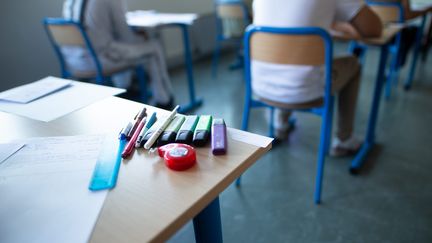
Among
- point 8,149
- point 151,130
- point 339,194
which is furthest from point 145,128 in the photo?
point 339,194

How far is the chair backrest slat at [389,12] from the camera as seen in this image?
89.2 inches

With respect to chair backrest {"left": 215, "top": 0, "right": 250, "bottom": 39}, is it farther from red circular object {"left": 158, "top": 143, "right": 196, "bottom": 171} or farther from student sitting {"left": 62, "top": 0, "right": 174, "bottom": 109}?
red circular object {"left": 158, "top": 143, "right": 196, "bottom": 171}

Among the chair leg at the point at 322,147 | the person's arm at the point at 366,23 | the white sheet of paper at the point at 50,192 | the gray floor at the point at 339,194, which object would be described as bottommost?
the gray floor at the point at 339,194

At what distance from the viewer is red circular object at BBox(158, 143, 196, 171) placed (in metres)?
0.51

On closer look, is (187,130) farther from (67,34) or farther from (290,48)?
(67,34)

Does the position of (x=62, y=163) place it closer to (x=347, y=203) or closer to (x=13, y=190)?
(x=13, y=190)

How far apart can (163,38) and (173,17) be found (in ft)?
3.88

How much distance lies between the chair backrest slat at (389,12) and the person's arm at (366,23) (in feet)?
3.23

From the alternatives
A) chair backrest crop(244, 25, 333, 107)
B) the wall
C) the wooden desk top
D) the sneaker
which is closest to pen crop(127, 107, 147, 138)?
chair backrest crop(244, 25, 333, 107)

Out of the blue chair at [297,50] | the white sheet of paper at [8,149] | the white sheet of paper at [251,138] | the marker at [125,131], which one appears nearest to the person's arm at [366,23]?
the blue chair at [297,50]

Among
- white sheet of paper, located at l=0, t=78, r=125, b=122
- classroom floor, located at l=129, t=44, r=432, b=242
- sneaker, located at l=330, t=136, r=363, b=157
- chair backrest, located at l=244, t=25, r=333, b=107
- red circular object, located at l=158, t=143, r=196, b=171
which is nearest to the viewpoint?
red circular object, located at l=158, t=143, r=196, b=171

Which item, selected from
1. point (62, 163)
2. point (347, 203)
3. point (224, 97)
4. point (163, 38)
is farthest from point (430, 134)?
point (163, 38)

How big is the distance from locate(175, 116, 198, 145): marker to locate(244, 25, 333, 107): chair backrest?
0.72 metres

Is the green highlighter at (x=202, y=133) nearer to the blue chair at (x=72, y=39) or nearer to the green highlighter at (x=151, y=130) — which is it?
the green highlighter at (x=151, y=130)
